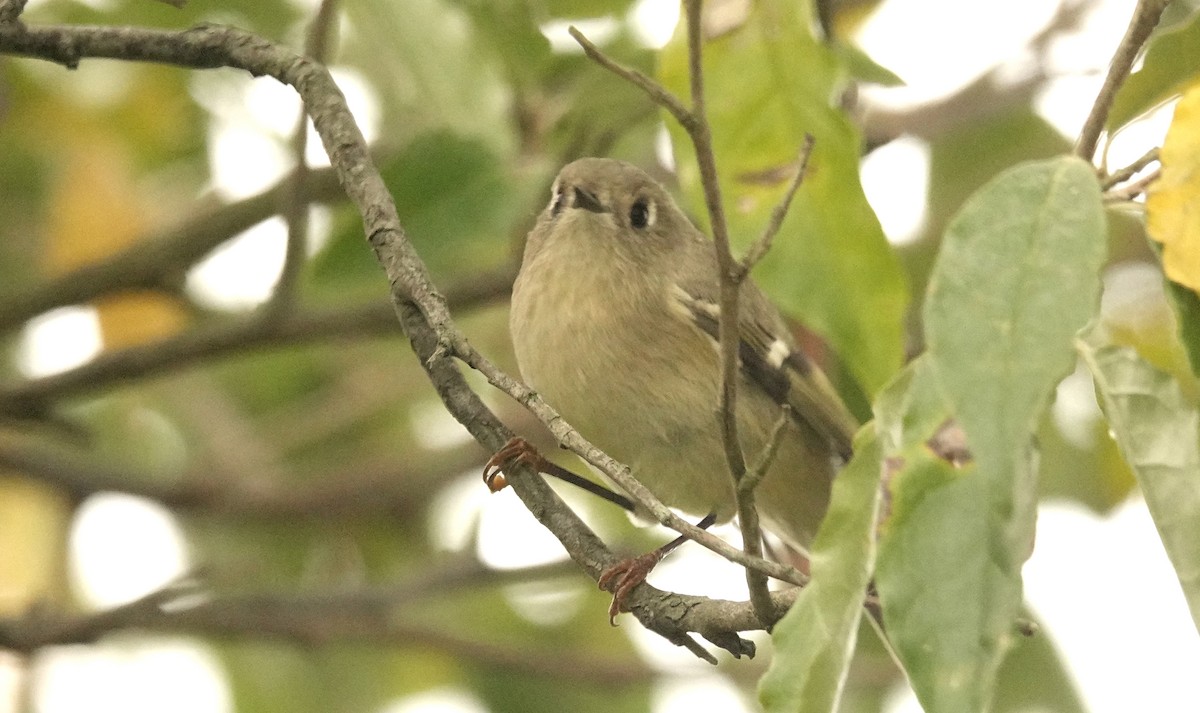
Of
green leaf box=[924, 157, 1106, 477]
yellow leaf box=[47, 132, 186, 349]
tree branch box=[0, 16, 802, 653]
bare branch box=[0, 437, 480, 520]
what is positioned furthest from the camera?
yellow leaf box=[47, 132, 186, 349]

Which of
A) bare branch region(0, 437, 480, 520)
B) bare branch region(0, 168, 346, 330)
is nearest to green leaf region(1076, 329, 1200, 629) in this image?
bare branch region(0, 168, 346, 330)

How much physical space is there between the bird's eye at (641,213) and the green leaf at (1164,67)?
130 centimetres

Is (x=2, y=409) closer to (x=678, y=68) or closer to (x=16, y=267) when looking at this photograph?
(x=16, y=267)

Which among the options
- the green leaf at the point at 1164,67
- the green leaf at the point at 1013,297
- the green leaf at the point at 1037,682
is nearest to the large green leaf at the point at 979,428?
the green leaf at the point at 1013,297

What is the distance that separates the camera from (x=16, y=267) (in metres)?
3.30

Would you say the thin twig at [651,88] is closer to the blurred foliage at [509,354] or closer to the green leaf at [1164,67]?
the blurred foliage at [509,354]

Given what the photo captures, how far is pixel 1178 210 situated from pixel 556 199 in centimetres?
165

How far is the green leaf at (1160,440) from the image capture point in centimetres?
119

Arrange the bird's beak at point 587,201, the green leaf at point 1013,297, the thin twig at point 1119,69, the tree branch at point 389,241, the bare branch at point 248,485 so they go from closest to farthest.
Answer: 1. the green leaf at point 1013,297
2. the thin twig at point 1119,69
3. the tree branch at point 389,241
4. the bird's beak at point 587,201
5. the bare branch at point 248,485

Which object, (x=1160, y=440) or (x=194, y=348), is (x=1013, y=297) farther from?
(x=194, y=348)

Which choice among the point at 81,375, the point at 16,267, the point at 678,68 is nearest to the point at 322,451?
the point at 16,267

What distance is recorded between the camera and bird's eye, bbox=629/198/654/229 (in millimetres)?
2837

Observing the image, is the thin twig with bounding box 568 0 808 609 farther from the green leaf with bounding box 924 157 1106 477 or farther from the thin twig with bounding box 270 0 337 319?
the thin twig with bounding box 270 0 337 319

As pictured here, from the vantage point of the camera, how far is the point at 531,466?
1.76 m
